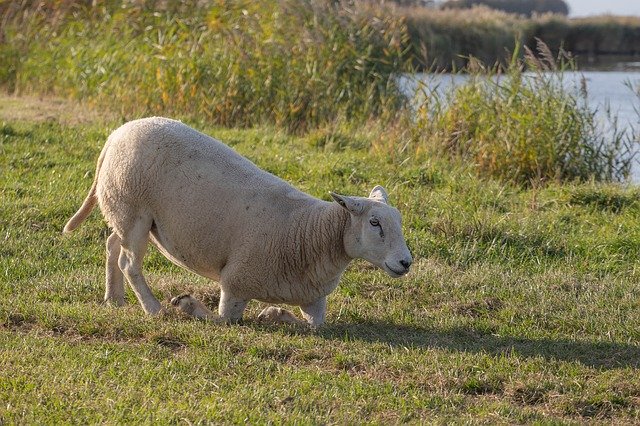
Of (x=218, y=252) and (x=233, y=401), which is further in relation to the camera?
(x=218, y=252)

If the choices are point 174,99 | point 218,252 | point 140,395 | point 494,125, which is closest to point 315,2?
point 174,99

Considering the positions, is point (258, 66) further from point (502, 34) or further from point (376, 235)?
point (502, 34)

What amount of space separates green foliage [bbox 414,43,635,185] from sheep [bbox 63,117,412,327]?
15.3 feet

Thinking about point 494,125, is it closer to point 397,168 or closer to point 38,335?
point 397,168

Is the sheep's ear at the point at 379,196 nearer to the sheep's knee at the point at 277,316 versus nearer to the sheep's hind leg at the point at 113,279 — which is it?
the sheep's knee at the point at 277,316

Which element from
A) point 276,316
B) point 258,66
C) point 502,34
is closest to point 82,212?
point 276,316

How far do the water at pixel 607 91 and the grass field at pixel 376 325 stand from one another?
5.49 feet

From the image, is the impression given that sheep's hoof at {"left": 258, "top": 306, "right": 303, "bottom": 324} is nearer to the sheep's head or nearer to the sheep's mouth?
the sheep's head

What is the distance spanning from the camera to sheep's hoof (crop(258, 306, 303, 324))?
21.4ft

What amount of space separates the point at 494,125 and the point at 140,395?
7.02 m

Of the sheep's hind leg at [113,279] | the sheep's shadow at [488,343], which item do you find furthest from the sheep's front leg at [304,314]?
the sheep's hind leg at [113,279]

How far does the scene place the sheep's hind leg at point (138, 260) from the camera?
21.7 ft

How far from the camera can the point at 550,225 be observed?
900 centimetres

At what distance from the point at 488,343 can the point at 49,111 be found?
8485mm
